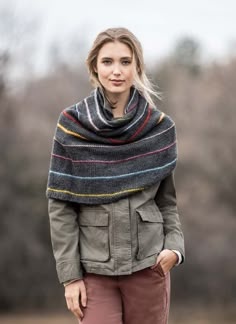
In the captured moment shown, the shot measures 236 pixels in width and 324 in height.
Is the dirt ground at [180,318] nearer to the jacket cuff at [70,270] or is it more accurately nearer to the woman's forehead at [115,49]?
the jacket cuff at [70,270]

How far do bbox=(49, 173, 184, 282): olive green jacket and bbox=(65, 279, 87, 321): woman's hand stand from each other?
0.14ft

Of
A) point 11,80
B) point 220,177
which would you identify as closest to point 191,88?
point 220,177

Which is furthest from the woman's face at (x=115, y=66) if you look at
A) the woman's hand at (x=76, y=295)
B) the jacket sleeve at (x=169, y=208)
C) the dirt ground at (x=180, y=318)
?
the dirt ground at (x=180, y=318)

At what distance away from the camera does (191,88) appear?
33.5m

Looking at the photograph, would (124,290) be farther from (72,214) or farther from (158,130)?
(158,130)

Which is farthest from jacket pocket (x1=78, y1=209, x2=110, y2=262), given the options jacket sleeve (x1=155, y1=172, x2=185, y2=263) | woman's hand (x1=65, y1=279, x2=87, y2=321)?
jacket sleeve (x1=155, y1=172, x2=185, y2=263)

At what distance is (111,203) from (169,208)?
0.40 metres

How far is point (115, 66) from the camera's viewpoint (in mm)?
3508

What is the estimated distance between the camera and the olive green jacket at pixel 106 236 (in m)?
3.42

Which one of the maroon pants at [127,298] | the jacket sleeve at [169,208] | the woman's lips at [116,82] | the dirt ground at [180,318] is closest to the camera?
the maroon pants at [127,298]

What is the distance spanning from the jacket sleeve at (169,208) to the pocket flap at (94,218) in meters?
0.37

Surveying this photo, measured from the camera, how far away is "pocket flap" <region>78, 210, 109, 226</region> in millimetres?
3441

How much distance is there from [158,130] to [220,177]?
2636 centimetres

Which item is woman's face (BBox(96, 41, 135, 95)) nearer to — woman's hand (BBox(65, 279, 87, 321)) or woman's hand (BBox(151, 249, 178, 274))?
woman's hand (BBox(151, 249, 178, 274))
